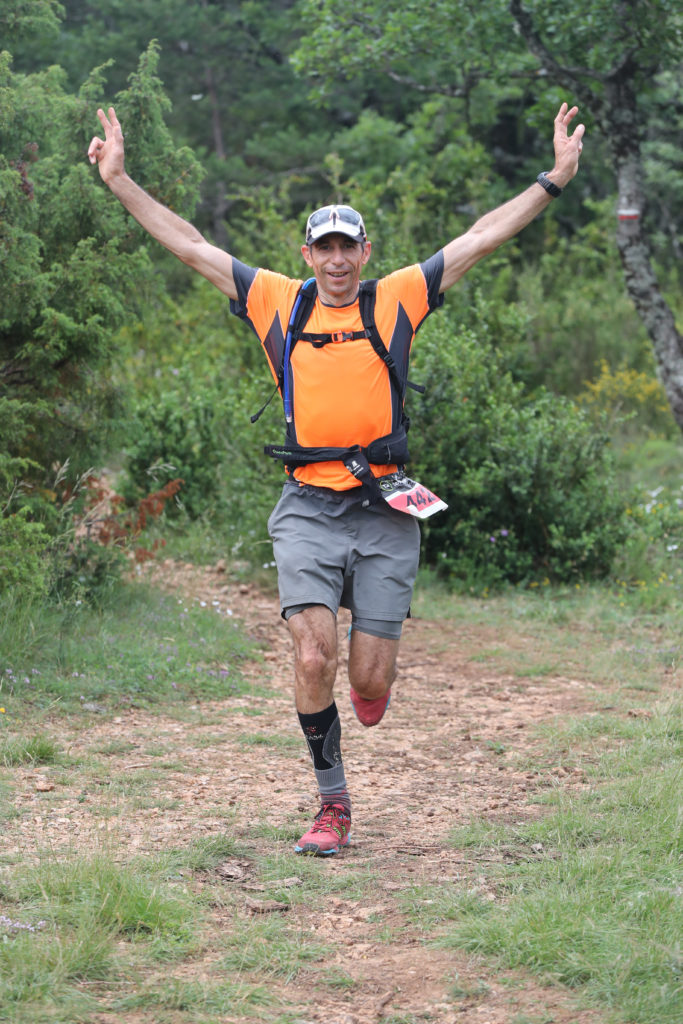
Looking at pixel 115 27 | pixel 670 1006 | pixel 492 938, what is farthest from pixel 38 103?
pixel 115 27

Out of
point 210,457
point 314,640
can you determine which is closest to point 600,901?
point 314,640

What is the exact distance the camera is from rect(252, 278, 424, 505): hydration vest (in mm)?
4676

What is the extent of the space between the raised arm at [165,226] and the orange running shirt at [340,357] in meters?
0.08

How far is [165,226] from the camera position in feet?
16.5

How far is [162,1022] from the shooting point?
10.1ft

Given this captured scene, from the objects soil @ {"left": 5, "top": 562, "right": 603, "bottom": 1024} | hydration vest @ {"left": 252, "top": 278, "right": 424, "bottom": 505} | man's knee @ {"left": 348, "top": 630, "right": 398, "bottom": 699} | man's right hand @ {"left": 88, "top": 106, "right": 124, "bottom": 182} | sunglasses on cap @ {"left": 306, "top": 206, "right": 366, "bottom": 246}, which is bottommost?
soil @ {"left": 5, "top": 562, "right": 603, "bottom": 1024}

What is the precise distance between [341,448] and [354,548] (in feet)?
1.35

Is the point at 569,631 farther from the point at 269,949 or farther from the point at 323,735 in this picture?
the point at 269,949

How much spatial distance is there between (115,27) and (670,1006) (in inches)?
968

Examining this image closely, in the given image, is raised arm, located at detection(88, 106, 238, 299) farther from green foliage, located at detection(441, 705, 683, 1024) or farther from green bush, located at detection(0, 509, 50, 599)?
green foliage, located at detection(441, 705, 683, 1024)

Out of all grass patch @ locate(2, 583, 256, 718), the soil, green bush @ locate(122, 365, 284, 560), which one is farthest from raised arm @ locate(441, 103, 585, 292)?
green bush @ locate(122, 365, 284, 560)

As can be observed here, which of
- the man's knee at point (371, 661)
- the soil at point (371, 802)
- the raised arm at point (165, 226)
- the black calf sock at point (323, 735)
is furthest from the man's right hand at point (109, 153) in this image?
the soil at point (371, 802)

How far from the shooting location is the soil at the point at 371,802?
3.33 m

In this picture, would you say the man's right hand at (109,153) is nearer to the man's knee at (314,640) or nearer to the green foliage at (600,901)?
the man's knee at (314,640)
